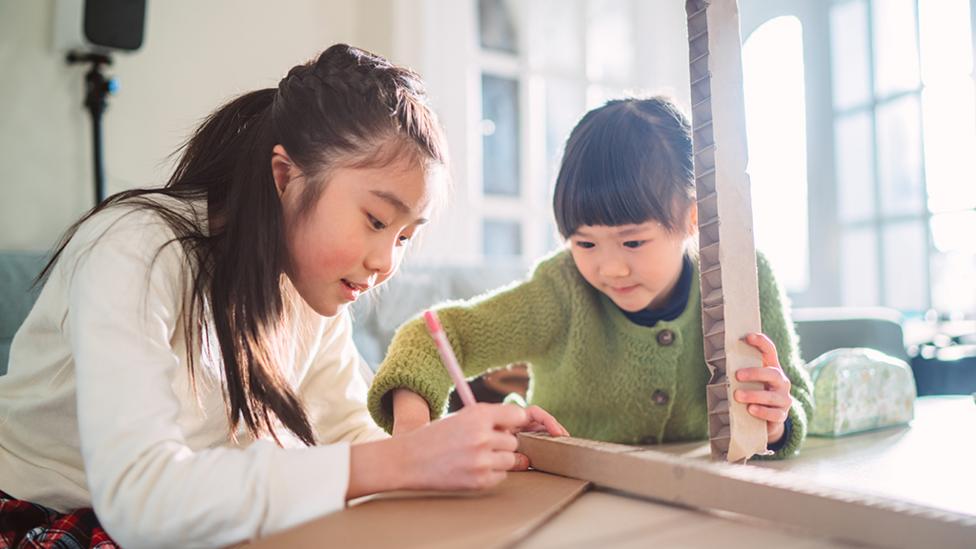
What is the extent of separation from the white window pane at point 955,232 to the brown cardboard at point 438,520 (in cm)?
266

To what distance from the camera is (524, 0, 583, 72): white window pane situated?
9.30ft

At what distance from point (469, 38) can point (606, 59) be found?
0.75 metres

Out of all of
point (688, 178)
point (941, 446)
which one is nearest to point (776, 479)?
point (941, 446)

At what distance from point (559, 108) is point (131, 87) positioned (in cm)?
152

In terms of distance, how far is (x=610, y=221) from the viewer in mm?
991

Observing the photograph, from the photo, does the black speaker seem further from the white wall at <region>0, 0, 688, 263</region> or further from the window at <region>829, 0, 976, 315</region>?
the window at <region>829, 0, 976, 315</region>

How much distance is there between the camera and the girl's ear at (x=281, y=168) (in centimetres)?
81

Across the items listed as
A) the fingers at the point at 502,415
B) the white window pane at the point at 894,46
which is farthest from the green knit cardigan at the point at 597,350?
the white window pane at the point at 894,46

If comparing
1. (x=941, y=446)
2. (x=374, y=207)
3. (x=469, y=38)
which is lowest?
(x=941, y=446)

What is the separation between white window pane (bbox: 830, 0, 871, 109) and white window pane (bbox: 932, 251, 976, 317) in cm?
73

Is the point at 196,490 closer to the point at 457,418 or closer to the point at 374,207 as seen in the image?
the point at 457,418

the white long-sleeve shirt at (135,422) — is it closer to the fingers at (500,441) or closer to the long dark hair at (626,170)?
the fingers at (500,441)

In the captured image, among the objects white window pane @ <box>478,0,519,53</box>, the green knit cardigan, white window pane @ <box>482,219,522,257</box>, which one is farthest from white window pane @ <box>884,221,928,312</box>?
the green knit cardigan

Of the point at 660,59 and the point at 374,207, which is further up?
the point at 660,59
